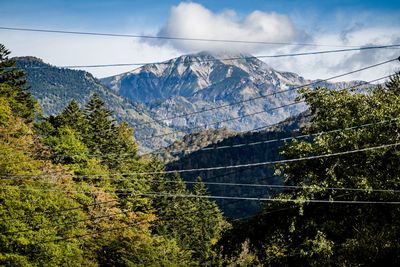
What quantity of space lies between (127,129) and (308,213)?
60500 mm

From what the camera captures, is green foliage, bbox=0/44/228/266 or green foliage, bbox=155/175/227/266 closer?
green foliage, bbox=0/44/228/266

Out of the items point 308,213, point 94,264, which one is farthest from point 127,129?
point 308,213

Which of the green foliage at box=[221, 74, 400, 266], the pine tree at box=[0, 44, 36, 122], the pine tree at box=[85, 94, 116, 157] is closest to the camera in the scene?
the green foliage at box=[221, 74, 400, 266]

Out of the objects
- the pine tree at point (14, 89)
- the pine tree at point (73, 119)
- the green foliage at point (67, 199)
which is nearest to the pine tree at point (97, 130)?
the green foliage at point (67, 199)

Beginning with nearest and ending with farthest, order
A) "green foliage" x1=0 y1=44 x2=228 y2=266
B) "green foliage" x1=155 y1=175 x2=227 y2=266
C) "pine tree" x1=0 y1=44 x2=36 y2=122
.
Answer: "green foliage" x1=0 y1=44 x2=228 y2=266 < "pine tree" x1=0 y1=44 x2=36 y2=122 < "green foliage" x1=155 y1=175 x2=227 y2=266

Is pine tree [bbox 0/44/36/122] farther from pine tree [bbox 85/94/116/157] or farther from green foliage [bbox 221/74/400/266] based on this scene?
green foliage [bbox 221/74/400/266]

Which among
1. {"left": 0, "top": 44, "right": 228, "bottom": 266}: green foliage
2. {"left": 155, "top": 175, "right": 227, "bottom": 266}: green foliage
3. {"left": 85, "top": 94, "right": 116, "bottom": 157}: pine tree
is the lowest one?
{"left": 155, "top": 175, "right": 227, "bottom": 266}: green foliage

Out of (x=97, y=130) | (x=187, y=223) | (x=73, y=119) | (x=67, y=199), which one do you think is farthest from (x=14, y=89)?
(x=187, y=223)

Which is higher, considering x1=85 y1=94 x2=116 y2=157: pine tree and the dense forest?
x1=85 y1=94 x2=116 y2=157: pine tree

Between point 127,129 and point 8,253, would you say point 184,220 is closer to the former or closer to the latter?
point 127,129

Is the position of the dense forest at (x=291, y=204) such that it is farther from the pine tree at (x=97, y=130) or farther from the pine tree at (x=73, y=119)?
the pine tree at (x=97, y=130)

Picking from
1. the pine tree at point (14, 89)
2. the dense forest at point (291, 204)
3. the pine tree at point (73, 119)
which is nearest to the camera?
the dense forest at point (291, 204)

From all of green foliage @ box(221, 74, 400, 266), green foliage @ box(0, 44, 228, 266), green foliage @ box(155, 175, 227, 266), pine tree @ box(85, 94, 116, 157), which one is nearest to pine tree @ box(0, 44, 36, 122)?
green foliage @ box(0, 44, 228, 266)

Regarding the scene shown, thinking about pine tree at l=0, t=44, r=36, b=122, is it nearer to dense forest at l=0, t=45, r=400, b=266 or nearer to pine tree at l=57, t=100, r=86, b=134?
pine tree at l=57, t=100, r=86, b=134
